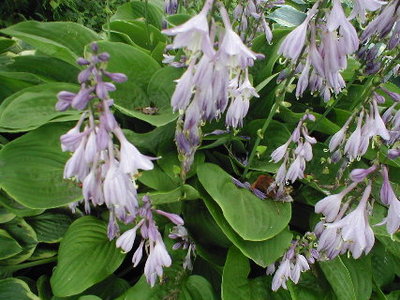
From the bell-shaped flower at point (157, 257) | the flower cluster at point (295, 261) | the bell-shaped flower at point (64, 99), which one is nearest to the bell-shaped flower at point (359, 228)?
the flower cluster at point (295, 261)

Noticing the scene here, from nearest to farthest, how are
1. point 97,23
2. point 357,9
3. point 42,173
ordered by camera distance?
point 357,9 → point 42,173 → point 97,23

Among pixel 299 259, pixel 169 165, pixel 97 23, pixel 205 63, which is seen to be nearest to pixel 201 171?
pixel 169 165

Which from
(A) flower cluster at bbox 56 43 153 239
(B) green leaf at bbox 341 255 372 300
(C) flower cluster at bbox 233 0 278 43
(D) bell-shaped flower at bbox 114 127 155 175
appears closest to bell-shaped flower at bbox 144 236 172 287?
(A) flower cluster at bbox 56 43 153 239

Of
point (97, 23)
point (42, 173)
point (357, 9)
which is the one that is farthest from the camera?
point (97, 23)

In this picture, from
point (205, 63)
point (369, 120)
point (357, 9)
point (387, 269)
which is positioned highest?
point (357, 9)

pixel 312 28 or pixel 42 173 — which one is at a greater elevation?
pixel 312 28

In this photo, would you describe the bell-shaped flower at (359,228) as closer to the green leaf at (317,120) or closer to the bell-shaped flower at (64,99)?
the green leaf at (317,120)

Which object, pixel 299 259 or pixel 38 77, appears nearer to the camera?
pixel 299 259

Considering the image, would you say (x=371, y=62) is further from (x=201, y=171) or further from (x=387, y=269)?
(x=387, y=269)
